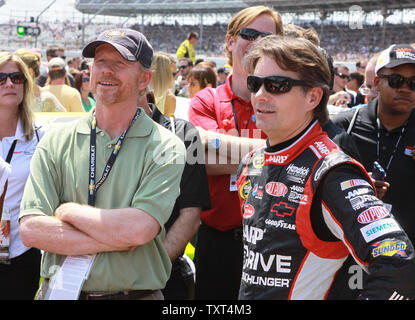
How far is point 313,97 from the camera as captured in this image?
208 centimetres

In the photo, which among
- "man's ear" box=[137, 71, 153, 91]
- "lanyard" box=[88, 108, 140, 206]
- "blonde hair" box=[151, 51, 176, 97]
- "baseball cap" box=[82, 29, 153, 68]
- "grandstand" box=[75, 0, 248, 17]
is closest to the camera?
"lanyard" box=[88, 108, 140, 206]

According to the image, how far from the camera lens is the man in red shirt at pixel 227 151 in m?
2.88

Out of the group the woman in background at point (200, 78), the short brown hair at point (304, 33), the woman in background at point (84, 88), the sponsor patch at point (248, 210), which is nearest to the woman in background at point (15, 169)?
the sponsor patch at point (248, 210)

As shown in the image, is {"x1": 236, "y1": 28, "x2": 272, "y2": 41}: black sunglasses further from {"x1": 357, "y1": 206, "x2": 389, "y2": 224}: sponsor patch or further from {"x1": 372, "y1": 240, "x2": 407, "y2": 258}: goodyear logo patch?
{"x1": 372, "y1": 240, "x2": 407, "y2": 258}: goodyear logo patch

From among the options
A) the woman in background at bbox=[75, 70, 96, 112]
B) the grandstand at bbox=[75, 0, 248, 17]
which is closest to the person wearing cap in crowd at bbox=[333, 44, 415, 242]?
the woman in background at bbox=[75, 70, 96, 112]

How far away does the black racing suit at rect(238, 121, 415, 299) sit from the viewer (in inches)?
63.6

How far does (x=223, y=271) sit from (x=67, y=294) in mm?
1208

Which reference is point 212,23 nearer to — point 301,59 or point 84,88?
point 84,88

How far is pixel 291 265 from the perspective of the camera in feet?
6.26

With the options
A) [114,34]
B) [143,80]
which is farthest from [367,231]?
[114,34]

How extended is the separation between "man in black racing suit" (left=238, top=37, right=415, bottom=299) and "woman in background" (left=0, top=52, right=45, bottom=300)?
1562 millimetres

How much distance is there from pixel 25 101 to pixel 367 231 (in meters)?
2.54
